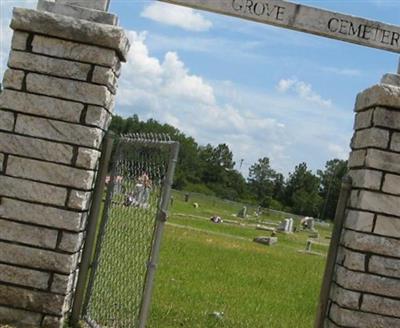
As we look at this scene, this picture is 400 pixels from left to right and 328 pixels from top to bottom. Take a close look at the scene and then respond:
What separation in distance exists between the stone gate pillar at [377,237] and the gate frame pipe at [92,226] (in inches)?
76.4

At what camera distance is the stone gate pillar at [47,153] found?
487 centimetres

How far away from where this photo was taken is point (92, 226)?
5289mm

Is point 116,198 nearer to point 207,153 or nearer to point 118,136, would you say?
point 118,136

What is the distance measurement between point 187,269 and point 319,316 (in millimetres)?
6861

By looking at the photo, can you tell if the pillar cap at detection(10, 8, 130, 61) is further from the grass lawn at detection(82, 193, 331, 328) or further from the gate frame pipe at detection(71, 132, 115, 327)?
the grass lawn at detection(82, 193, 331, 328)

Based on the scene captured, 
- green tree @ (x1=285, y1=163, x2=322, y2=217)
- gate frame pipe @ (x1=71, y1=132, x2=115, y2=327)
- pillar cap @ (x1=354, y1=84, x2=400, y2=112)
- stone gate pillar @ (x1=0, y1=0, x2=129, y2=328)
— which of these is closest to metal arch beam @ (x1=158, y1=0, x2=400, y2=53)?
pillar cap @ (x1=354, y1=84, x2=400, y2=112)

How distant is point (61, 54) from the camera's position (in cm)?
491

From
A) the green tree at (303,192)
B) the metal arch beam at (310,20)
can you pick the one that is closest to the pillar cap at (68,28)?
the metal arch beam at (310,20)

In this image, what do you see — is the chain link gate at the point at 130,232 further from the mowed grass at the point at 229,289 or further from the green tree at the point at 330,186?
the green tree at the point at 330,186

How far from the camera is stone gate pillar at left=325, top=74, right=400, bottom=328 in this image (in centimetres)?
488

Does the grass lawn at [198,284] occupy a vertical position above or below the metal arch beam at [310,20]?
below

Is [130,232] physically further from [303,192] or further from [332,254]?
[303,192]

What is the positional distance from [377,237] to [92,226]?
217 centimetres

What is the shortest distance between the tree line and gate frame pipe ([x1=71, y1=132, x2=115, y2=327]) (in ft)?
241
